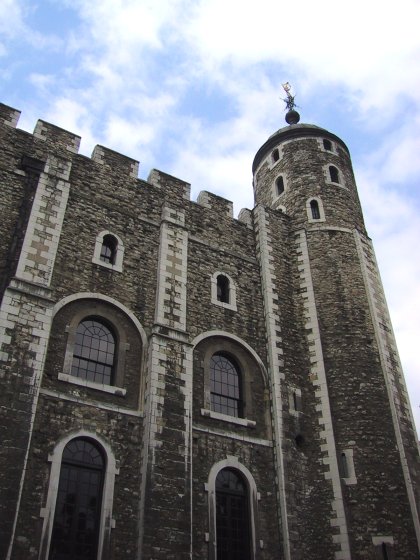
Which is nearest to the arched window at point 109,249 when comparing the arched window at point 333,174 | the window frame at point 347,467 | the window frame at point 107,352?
the window frame at point 107,352

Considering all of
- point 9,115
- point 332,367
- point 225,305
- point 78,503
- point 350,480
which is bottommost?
point 78,503

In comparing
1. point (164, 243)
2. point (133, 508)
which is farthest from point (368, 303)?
point (133, 508)

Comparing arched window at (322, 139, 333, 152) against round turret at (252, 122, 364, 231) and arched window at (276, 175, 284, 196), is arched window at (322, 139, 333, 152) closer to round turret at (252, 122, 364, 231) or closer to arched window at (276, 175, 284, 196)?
round turret at (252, 122, 364, 231)

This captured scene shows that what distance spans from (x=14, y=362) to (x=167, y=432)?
4.26 meters

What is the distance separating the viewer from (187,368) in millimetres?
16656

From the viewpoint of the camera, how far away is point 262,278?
2120 cm

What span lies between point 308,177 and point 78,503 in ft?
52.7

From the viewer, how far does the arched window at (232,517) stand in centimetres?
1502

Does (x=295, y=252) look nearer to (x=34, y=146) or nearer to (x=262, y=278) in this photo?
(x=262, y=278)

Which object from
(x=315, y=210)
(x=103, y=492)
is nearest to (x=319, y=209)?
(x=315, y=210)

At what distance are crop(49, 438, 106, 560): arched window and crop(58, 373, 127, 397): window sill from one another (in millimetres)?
1391

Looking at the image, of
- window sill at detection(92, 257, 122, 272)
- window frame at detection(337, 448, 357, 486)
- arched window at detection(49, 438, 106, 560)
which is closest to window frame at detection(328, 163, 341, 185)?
window sill at detection(92, 257, 122, 272)

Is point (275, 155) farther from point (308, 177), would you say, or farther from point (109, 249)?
point (109, 249)

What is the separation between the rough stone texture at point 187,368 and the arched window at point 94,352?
11.1 inches
